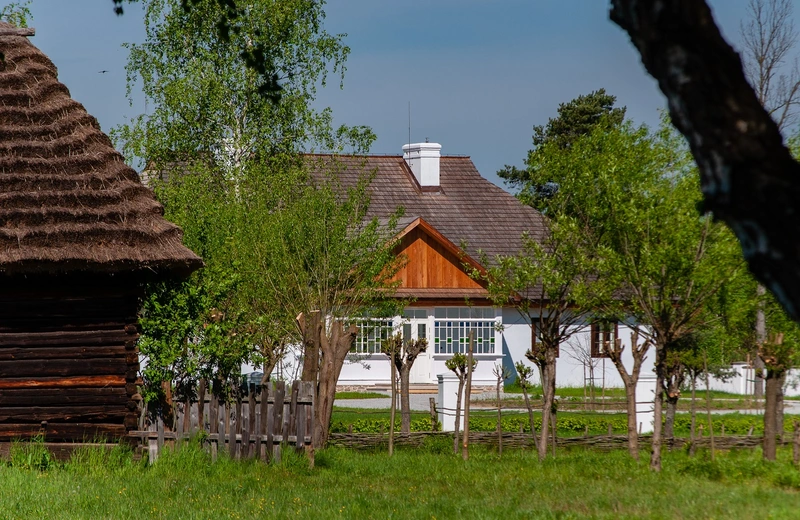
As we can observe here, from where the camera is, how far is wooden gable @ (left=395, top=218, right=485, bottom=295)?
2983cm

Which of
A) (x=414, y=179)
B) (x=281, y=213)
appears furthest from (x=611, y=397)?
(x=281, y=213)

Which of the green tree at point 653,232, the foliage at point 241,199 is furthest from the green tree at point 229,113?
the green tree at point 653,232

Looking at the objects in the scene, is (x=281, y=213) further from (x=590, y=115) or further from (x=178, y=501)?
(x=590, y=115)

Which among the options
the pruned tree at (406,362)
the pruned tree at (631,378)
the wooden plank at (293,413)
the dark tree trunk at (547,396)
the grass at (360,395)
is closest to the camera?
the wooden plank at (293,413)

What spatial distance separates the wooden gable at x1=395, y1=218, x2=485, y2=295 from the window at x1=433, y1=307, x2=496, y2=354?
0.77m

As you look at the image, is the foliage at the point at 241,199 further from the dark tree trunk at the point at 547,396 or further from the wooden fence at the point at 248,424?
the dark tree trunk at the point at 547,396

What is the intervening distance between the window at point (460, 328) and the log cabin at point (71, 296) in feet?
60.1

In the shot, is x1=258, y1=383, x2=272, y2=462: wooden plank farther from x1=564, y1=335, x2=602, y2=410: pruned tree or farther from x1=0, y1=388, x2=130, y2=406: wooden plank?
x1=564, y1=335, x2=602, y2=410: pruned tree

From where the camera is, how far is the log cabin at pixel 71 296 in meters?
12.0

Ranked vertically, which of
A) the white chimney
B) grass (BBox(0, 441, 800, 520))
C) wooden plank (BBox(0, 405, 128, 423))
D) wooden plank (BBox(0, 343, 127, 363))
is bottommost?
grass (BBox(0, 441, 800, 520))

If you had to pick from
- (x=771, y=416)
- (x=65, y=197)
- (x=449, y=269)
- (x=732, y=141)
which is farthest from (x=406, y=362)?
(x=732, y=141)

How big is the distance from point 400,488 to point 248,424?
243cm

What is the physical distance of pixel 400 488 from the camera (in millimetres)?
10727

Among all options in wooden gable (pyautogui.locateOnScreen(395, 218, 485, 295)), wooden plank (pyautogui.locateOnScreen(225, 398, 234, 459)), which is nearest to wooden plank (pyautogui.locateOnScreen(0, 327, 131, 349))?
wooden plank (pyautogui.locateOnScreen(225, 398, 234, 459))
